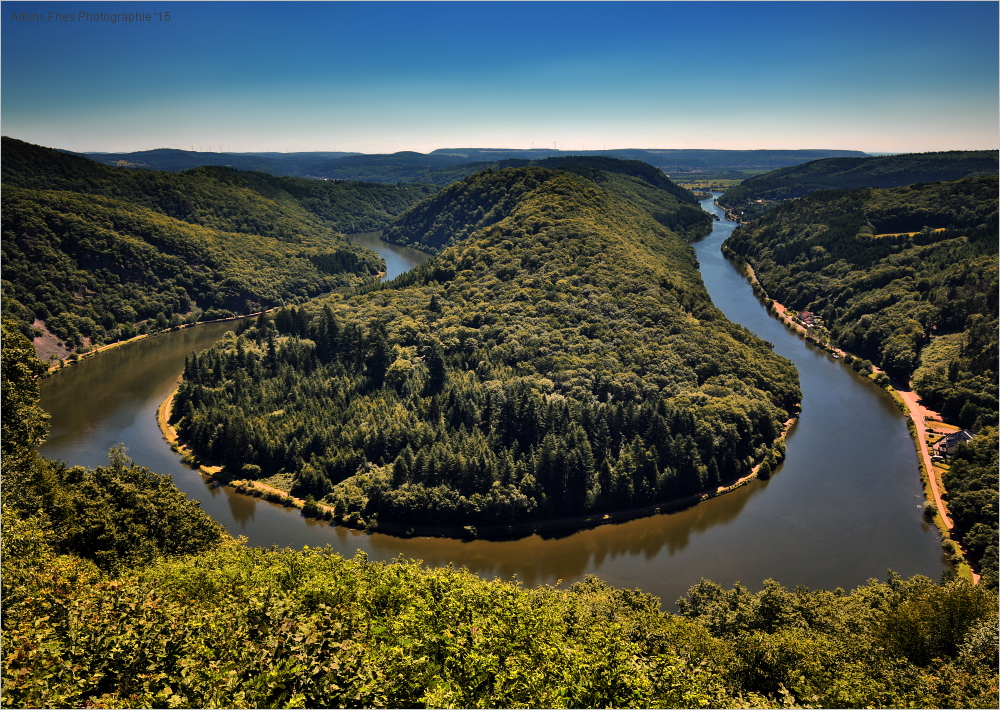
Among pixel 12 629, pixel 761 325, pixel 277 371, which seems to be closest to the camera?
pixel 12 629

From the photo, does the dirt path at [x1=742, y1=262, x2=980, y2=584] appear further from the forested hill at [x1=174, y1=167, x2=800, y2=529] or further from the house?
the forested hill at [x1=174, y1=167, x2=800, y2=529]

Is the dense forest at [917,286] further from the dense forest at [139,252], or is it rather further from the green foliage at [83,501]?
the dense forest at [139,252]

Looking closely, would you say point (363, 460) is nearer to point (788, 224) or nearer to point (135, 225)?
point (135, 225)

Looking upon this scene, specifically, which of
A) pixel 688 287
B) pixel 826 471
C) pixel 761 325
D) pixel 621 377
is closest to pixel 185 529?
pixel 621 377

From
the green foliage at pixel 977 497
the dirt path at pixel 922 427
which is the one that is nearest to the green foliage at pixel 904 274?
the dirt path at pixel 922 427

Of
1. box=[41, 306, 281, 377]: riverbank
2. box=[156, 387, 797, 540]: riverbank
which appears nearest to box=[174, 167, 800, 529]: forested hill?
box=[156, 387, 797, 540]: riverbank

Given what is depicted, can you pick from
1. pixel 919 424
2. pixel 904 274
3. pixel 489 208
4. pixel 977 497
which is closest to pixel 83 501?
pixel 977 497

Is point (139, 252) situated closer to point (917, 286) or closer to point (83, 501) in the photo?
point (83, 501)
